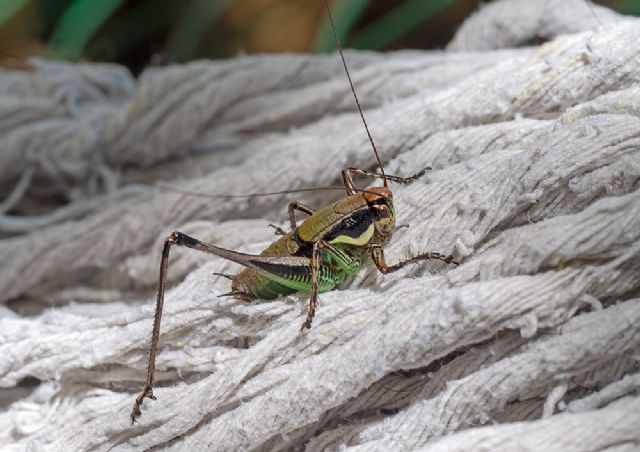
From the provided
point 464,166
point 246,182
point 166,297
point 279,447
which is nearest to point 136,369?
point 166,297

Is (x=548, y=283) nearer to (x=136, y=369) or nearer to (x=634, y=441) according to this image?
(x=634, y=441)

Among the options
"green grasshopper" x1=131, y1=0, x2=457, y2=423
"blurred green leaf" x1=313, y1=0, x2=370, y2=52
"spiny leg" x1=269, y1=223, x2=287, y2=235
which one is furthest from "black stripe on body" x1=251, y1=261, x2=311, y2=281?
"blurred green leaf" x1=313, y1=0, x2=370, y2=52

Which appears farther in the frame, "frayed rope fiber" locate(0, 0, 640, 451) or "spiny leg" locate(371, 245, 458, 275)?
"spiny leg" locate(371, 245, 458, 275)

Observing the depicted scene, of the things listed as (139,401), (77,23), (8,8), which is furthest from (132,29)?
(139,401)

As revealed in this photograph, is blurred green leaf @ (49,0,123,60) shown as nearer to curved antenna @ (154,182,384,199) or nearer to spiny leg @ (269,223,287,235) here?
curved antenna @ (154,182,384,199)

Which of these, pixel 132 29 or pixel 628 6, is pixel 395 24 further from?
pixel 132 29

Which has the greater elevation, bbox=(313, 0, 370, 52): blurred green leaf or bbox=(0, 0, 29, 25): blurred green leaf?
bbox=(0, 0, 29, 25): blurred green leaf

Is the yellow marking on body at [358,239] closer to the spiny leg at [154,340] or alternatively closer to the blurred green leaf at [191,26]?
the spiny leg at [154,340]
